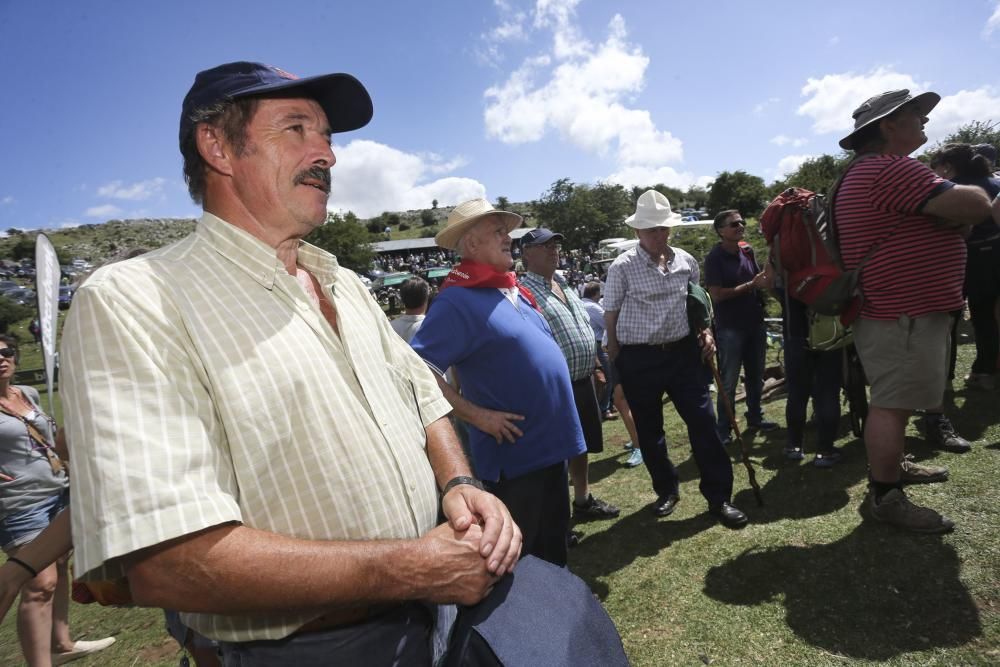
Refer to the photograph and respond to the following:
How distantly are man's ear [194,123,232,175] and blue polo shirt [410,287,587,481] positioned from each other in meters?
1.38

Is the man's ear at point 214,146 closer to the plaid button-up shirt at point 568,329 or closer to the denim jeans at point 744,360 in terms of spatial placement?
the plaid button-up shirt at point 568,329

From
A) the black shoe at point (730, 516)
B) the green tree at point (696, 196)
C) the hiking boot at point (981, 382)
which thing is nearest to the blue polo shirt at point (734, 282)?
the hiking boot at point (981, 382)

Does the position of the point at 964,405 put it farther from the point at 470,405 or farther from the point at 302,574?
the point at 302,574

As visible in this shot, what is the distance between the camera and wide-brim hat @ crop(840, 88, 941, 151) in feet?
9.58

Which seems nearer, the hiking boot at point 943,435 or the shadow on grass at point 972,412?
the hiking boot at point 943,435

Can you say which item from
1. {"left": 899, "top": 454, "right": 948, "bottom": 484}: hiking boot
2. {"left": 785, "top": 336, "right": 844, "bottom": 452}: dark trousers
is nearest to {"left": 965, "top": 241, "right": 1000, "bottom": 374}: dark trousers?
{"left": 785, "top": 336, "right": 844, "bottom": 452}: dark trousers

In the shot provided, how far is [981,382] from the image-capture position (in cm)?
507

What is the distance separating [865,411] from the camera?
13.5 ft

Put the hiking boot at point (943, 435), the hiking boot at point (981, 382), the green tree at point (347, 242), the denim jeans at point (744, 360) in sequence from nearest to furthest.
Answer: the hiking boot at point (943, 435), the hiking boot at point (981, 382), the denim jeans at point (744, 360), the green tree at point (347, 242)

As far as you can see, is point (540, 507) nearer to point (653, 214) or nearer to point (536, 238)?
point (536, 238)

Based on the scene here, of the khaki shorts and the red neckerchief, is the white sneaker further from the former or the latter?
the khaki shorts

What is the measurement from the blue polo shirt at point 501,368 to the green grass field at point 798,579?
115 centimetres

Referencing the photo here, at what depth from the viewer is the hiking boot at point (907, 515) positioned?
2.95 meters

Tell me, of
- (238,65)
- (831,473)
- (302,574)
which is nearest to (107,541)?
(302,574)
